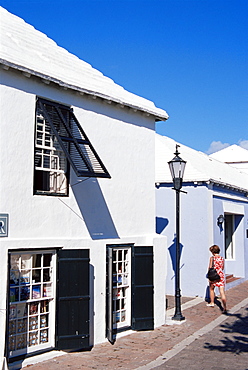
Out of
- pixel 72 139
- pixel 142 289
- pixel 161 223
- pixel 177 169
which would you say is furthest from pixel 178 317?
pixel 72 139

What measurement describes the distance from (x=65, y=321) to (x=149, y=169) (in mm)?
4291

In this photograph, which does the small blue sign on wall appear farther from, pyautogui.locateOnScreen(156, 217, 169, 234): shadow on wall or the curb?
pyautogui.locateOnScreen(156, 217, 169, 234): shadow on wall

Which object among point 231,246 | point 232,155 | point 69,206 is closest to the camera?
point 69,206

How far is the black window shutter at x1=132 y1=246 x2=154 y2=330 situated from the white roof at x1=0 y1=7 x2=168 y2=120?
3.39 metres

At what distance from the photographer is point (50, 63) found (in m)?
8.52

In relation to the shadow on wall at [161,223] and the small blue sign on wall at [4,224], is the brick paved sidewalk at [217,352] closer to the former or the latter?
the small blue sign on wall at [4,224]

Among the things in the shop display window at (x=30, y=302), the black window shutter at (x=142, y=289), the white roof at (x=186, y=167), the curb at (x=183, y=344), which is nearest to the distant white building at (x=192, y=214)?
the white roof at (x=186, y=167)

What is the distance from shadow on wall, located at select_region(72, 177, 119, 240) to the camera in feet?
28.7

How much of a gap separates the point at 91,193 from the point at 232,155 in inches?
751

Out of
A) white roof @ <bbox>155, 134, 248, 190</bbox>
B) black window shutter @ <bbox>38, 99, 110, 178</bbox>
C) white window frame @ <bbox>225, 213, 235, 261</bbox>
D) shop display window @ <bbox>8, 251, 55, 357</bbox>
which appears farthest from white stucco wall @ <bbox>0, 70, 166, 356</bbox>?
white window frame @ <bbox>225, 213, 235, 261</bbox>

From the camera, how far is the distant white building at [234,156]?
25752 millimetres

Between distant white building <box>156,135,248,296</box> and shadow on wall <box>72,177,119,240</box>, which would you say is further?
distant white building <box>156,135,248,296</box>

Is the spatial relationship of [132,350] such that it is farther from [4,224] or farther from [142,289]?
[4,224]

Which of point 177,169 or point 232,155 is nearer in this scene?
point 177,169
